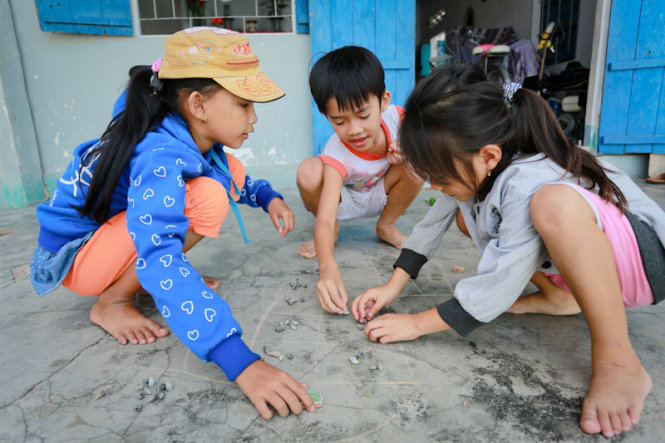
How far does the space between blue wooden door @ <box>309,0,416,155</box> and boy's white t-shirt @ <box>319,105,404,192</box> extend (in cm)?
143

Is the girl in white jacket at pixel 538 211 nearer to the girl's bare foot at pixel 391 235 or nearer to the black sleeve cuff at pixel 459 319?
the black sleeve cuff at pixel 459 319

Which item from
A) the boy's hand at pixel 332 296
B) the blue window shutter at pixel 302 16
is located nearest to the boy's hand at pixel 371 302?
the boy's hand at pixel 332 296

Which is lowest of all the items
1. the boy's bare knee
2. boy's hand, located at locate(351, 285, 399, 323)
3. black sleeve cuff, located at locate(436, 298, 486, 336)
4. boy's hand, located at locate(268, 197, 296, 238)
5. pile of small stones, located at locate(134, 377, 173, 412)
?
pile of small stones, located at locate(134, 377, 173, 412)

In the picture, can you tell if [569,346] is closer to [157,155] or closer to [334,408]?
[334,408]

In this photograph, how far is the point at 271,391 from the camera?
997 mm

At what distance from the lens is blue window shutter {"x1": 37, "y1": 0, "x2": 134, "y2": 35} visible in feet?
9.99

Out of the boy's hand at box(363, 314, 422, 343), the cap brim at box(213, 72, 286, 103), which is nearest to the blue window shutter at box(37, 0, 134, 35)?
the cap brim at box(213, 72, 286, 103)

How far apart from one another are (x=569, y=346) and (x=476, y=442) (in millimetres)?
518

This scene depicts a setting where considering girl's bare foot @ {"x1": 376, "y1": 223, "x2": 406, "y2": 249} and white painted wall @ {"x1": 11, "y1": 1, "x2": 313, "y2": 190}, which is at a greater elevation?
white painted wall @ {"x1": 11, "y1": 1, "x2": 313, "y2": 190}

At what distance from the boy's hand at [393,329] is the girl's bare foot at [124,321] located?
2.14 ft

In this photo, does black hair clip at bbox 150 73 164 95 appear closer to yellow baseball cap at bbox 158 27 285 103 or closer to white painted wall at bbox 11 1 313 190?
yellow baseball cap at bbox 158 27 285 103

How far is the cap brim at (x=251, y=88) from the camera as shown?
52.1 inches

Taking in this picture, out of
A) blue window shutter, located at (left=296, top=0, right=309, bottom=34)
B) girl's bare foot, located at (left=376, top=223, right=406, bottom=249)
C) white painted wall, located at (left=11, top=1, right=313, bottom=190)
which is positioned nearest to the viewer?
girl's bare foot, located at (left=376, top=223, right=406, bottom=249)

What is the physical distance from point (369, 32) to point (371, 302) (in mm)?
2623
